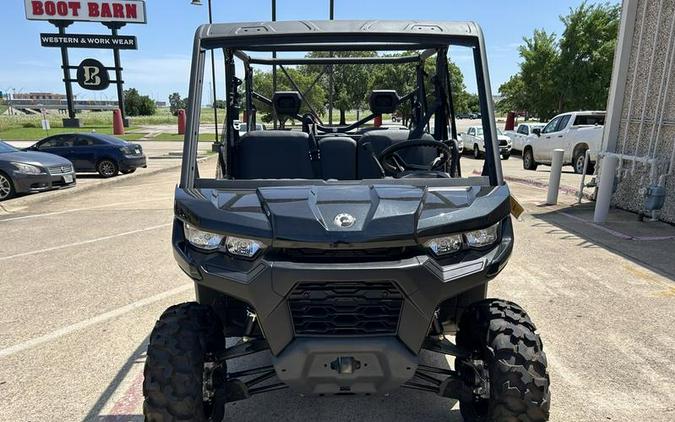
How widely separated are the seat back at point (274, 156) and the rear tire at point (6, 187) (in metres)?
8.92

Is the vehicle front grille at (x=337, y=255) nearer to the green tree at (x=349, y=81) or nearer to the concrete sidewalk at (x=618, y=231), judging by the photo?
the green tree at (x=349, y=81)

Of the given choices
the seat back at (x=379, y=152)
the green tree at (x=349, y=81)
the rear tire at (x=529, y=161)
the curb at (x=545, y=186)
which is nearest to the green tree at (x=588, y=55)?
the rear tire at (x=529, y=161)

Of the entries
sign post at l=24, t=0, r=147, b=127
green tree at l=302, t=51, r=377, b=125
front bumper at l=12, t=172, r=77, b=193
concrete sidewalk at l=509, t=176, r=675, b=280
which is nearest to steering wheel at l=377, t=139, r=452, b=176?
green tree at l=302, t=51, r=377, b=125

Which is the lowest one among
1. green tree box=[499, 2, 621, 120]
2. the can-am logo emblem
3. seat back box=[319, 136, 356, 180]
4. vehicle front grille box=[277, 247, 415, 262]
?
vehicle front grille box=[277, 247, 415, 262]

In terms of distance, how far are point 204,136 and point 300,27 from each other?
22.1m

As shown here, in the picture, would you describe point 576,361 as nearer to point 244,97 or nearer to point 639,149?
point 244,97

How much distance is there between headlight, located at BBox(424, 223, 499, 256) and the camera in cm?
215

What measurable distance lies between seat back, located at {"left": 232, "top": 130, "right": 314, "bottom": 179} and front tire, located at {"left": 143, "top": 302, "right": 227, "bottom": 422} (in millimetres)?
1150

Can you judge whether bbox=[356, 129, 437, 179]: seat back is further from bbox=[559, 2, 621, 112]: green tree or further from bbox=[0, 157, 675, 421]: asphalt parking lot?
bbox=[559, 2, 621, 112]: green tree

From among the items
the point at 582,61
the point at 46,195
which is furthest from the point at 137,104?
the point at 46,195

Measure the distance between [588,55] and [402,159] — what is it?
27324 millimetres

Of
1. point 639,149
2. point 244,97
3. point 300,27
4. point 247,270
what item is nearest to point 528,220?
point 639,149

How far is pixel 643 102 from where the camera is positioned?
8148 millimetres

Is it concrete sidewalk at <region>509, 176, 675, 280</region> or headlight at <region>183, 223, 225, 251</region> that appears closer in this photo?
headlight at <region>183, 223, 225, 251</region>
